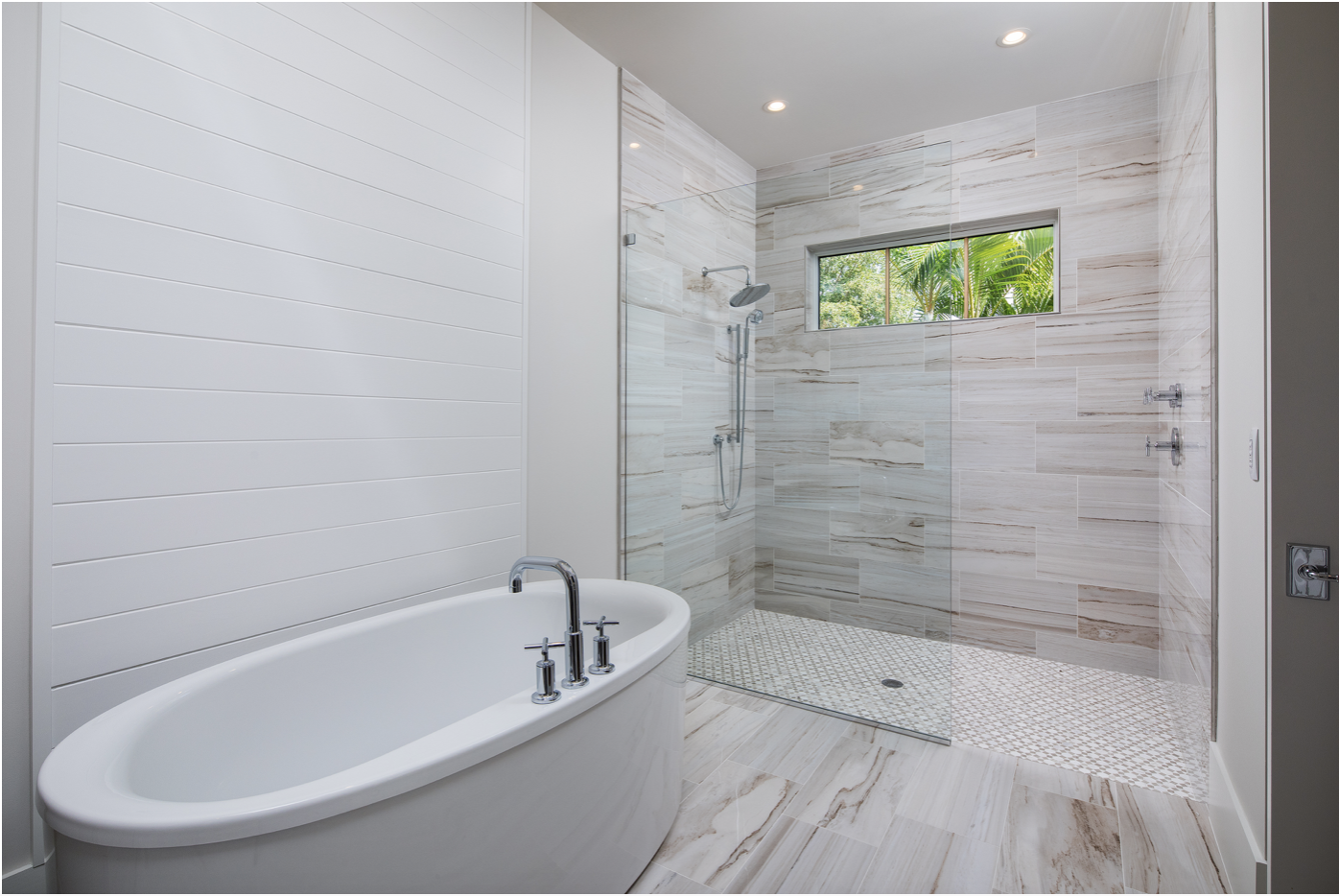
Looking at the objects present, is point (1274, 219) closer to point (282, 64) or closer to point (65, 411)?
point (282, 64)

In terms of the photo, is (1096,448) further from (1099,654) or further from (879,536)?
(879,536)

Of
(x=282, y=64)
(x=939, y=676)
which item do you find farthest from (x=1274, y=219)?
(x=282, y=64)

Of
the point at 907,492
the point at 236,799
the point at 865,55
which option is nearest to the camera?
the point at 236,799

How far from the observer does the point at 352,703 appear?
1.67m

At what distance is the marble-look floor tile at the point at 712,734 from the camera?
212cm

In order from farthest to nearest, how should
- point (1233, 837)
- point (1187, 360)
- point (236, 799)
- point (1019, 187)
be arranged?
point (1019, 187) < point (1187, 360) < point (1233, 837) < point (236, 799)

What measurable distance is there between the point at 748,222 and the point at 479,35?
1232 millimetres

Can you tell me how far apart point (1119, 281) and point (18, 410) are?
3887 millimetres

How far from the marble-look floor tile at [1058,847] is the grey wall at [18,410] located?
2210 mm

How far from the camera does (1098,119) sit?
2955 mm

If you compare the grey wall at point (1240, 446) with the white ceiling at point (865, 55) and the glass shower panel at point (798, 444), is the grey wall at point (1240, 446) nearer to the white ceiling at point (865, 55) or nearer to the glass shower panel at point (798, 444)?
the glass shower panel at point (798, 444)

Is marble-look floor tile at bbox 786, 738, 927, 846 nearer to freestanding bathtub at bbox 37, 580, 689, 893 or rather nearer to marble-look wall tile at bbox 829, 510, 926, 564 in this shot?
freestanding bathtub at bbox 37, 580, 689, 893

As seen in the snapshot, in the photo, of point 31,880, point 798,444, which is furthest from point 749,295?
point 31,880

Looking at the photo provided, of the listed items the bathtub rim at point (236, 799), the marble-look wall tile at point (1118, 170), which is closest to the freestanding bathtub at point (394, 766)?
the bathtub rim at point (236, 799)
